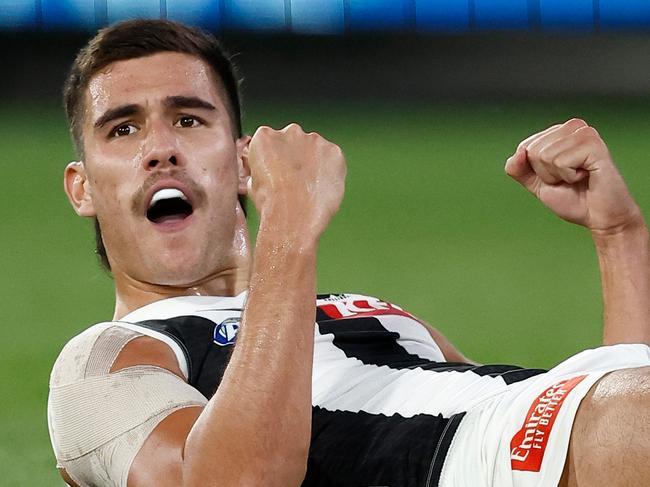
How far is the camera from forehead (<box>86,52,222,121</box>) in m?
2.60

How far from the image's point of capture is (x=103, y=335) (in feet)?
7.04

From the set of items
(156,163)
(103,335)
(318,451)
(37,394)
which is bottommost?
(37,394)

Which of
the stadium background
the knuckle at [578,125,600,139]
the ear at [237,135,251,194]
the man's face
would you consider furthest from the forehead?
the stadium background

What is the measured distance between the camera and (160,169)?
254 cm

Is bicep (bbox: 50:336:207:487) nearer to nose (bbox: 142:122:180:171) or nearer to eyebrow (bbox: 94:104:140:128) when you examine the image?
nose (bbox: 142:122:180:171)

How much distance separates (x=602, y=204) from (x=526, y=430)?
2.33ft

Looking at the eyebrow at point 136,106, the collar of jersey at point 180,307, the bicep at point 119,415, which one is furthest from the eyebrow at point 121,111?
the bicep at point 119,415

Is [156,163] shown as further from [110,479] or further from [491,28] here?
[491,28]

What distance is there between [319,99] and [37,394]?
2.92 metres

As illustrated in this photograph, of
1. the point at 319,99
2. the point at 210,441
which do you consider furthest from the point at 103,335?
the point at 319,99

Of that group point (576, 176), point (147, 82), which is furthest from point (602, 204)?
point (147, 82)

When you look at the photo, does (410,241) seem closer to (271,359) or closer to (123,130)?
(123,130)

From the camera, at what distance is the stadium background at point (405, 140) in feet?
12.9

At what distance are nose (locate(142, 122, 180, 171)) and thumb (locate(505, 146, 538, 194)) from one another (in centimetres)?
→ 65
